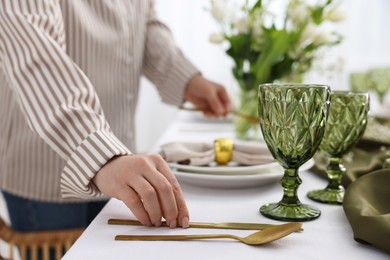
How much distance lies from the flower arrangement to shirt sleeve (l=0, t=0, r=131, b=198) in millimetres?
711

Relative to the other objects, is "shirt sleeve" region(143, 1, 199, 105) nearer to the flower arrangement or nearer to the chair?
the flower arrangement

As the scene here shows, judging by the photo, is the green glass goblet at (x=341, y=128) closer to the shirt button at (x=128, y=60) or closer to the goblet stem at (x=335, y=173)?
the goblet stem at (x=335, y=173)

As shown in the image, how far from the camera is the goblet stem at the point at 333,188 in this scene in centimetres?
70

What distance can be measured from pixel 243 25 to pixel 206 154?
0.67 meters

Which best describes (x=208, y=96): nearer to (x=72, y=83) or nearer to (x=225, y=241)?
(x=72, y=83)

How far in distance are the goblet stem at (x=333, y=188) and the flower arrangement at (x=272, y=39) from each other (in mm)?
656

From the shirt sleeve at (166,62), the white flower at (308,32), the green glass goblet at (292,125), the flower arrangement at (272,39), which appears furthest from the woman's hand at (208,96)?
the green glass goblet at (292,125)

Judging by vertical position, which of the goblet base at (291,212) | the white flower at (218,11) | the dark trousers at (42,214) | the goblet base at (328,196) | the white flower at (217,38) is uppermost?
the white flower at (218,11)

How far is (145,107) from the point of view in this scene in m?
3.37

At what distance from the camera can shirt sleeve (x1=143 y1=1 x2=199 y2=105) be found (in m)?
1.35

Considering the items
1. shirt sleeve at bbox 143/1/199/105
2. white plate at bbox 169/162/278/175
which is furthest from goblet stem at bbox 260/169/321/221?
shirt sleeve at bbox 143/1/199/105

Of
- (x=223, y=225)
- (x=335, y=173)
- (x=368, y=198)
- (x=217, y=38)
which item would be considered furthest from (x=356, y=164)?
(x=217, y=38)

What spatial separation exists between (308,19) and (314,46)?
0.27ft

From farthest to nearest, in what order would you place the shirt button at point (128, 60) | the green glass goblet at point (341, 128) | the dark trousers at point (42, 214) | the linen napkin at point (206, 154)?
the shirt button at point (128, 60), the dark trousers at point (42, 214), the linen napkin at point (206, 154), the green glass goblet at point (341, 128)
